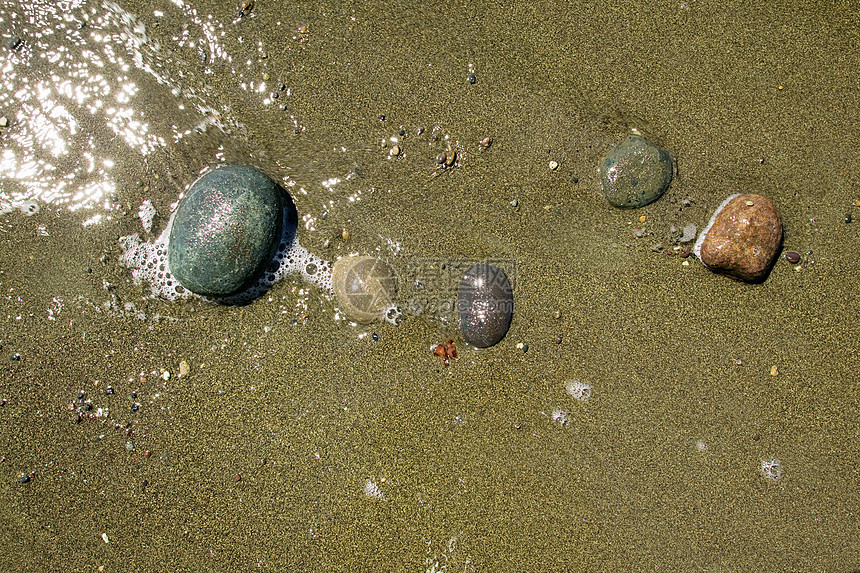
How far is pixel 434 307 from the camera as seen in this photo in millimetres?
3465

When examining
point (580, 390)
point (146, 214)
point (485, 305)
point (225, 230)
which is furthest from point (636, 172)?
point (146, 214)

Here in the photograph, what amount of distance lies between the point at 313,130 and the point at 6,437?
284 cm

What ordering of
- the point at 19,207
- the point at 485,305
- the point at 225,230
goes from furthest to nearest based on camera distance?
the point at 19,207 < the point at 485,305 < the point at 225,230

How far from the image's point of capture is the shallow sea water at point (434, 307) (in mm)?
3344

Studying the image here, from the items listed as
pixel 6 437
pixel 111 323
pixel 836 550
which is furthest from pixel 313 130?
pixel 836 550

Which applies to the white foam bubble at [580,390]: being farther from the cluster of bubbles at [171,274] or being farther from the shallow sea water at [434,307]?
the cluster of bubbles at [171,274]

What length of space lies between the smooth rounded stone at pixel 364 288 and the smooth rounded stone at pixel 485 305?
49cm

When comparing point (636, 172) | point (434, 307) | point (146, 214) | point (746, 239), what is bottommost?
point (434, 307)

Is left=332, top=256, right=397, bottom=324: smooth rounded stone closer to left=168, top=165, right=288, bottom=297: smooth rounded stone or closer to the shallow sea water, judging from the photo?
the shallow sea water

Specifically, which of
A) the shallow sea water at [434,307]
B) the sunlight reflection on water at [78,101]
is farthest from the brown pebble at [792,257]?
the sunlight reflection on water at [78,101]

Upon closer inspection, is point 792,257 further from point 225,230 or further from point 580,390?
point 225,230

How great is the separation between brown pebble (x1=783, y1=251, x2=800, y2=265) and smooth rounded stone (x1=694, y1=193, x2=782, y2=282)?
111 millimetres

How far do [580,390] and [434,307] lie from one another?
1099 mm

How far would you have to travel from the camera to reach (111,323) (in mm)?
3445
